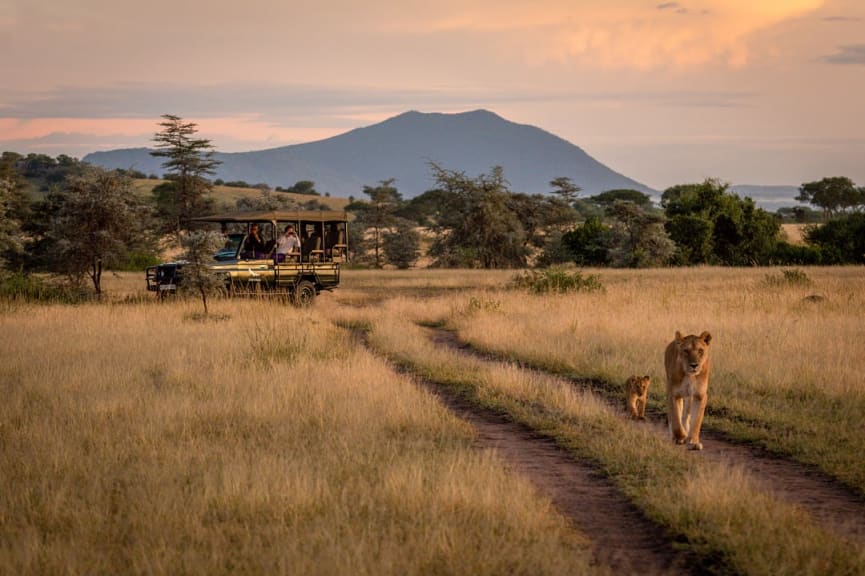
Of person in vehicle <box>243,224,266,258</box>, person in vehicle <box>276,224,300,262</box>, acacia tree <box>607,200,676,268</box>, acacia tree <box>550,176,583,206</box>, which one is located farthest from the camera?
acacia tree <box>550,176,583,206</box>

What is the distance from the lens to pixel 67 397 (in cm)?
1173

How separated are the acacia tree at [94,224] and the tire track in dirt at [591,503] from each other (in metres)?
17.9

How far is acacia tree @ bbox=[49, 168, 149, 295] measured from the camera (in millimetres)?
26328

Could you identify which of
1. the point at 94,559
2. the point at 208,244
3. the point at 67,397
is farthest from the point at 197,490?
the point at 208,244

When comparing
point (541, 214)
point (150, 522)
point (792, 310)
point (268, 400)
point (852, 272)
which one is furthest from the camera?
point (541, 214)

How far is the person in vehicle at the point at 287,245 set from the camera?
2591 centimetres

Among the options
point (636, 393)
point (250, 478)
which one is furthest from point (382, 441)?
point (636, 393)

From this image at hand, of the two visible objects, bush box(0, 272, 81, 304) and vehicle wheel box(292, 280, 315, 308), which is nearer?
bush box(0, 272, 81, 304)

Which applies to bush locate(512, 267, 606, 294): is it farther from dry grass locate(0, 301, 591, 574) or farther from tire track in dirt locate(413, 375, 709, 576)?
tire track in dirt locate(413, 375, 709, 576)

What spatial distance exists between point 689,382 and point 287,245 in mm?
18075

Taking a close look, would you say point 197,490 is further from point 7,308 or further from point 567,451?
point 7,308

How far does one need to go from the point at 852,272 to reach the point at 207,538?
3763cm

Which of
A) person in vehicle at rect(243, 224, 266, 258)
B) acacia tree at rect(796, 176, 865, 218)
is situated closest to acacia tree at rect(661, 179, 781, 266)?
person in vehicle at rect(243, 224, 266, 258)

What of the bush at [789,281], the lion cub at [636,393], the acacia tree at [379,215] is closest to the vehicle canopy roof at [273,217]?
the bush at [789,281]
